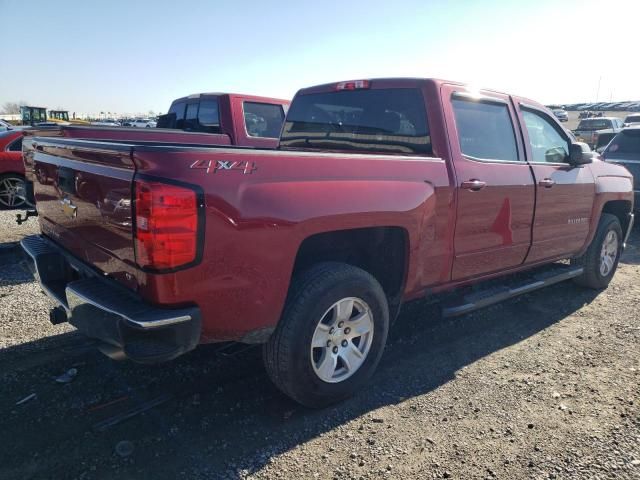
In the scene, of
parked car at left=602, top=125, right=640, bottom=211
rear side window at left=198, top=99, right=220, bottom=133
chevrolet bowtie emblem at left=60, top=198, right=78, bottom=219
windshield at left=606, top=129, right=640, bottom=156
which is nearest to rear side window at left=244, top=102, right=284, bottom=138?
rear side window at left=198, top=99, right=220, bottom=133

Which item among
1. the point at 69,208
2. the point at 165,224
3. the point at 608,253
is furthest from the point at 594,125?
the point at 165,224

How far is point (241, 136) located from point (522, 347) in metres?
4.75

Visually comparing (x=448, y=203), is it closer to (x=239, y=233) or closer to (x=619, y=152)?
(x=239, y=233)

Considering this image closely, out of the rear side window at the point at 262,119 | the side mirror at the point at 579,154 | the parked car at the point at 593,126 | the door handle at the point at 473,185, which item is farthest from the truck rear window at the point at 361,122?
the parked car at the point at 593,126

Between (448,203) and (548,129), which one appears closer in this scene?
(448,203)

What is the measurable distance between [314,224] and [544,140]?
9.95 ft

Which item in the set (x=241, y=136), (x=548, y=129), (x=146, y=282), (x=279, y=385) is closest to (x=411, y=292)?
(x=279, y=385)

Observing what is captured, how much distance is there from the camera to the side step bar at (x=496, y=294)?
3725 mm

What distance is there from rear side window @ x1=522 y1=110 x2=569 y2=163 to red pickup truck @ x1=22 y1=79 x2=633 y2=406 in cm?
2

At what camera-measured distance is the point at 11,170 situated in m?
8.84

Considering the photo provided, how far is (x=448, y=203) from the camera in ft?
11.2

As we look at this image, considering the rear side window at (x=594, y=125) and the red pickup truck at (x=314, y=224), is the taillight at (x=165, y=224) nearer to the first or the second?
the red pickup truck at (x=314, y=224)

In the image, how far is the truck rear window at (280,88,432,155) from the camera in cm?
365

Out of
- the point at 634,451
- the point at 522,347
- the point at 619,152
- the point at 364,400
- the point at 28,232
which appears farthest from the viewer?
the point at 619,152
